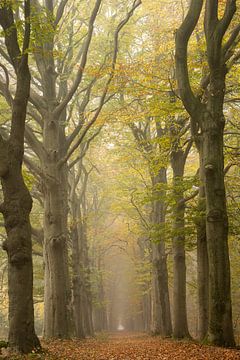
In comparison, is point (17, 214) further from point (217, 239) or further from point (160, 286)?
point (160, 286)

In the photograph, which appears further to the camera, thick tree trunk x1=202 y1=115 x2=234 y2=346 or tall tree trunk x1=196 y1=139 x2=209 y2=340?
tall tree trunk x1=196 y1=139 x2=209 y2=340

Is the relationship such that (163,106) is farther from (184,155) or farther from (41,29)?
(41,29)

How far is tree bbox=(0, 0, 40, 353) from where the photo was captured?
7363 millimetres

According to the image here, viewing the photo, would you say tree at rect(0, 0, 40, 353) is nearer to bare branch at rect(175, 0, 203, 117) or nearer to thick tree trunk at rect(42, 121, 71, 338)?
bare branch at rect(175, 0, 203, 117)

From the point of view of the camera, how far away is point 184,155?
15.6 metres

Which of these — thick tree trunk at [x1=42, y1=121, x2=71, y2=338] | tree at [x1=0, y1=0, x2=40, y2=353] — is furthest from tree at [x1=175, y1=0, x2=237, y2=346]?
thick tree trunk at [x1=42, y1=121, x2=71, y2=338]

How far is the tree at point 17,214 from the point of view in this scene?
7363 mm

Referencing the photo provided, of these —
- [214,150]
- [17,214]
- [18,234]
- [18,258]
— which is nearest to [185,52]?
[214,150]

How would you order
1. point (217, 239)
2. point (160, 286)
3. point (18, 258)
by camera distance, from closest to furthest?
point (18, 258) → point (217, 239) → point (160, 286)

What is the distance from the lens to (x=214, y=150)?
31.8ft

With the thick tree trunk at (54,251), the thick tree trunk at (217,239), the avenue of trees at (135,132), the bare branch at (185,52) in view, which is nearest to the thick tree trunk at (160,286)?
the avenue of trees at (135,132)

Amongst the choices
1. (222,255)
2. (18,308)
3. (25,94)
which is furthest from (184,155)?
(18,308)

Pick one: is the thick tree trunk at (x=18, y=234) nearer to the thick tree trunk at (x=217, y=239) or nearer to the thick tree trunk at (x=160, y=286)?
the thick tree trunk at (x=217, y=239)

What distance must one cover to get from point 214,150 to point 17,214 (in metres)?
4.97
